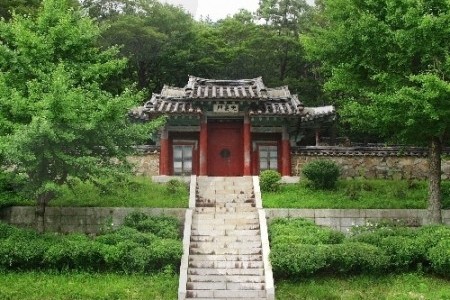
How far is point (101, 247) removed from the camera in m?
15.9

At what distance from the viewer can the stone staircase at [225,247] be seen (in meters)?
15.4

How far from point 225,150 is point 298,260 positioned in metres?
11.3

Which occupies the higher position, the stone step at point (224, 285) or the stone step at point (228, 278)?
the stone step at point (228, 278)

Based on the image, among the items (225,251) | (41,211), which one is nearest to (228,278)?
(225,251)

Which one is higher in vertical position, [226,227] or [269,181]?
[269,181]

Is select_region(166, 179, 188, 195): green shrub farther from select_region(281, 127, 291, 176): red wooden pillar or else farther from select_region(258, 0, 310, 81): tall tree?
select_region(258, 0, 310, 81): tall tree

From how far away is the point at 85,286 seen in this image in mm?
14891

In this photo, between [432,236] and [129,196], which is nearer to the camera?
[432,236]

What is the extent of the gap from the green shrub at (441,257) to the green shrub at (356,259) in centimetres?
120

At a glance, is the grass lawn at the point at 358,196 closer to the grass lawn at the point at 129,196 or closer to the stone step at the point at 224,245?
the stone step at the point at 224,245

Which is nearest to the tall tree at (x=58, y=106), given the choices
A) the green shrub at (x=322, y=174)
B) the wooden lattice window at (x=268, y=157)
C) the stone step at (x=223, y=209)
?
the stone step at (x=223, y=209)

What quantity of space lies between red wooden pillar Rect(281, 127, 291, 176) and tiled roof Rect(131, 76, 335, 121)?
47.3 inches

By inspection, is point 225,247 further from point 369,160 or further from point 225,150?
point 369,160

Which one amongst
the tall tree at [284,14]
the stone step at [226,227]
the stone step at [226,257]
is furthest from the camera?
the tall tree at [284,14]
